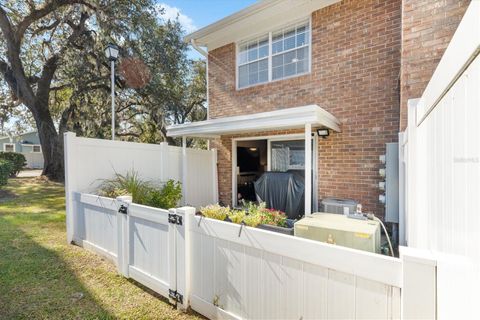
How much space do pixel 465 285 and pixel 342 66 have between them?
5.62m

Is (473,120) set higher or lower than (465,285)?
higher

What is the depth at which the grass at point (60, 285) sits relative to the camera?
9.86 ft

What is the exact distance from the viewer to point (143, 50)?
12.1m

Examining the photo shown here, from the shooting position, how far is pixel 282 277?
228 cm

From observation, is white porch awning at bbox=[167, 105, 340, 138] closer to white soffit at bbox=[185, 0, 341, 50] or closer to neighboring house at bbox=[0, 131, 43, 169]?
white soffit at bbox=[185, 0, 341, 50]

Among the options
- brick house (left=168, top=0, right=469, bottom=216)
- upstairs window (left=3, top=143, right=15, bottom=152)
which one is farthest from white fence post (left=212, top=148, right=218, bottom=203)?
upstairs window (left=3, top=143, right=15, bottom=152)

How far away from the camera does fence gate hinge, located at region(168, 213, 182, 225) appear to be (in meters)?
3.09

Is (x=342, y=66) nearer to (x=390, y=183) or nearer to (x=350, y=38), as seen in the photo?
(x=350, y=38)

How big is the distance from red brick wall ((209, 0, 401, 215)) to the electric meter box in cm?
252

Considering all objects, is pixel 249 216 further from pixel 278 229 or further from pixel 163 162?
pixel 163 162

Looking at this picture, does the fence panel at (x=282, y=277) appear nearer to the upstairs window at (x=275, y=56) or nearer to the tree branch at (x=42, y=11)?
the upstairs window at (x=275, y=56)

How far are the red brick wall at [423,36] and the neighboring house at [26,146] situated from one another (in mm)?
34758

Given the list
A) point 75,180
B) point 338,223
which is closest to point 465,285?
point 338,223

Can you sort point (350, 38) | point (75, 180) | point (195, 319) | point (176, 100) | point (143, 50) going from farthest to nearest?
point (176, 100) < point (143, 50) < point (350, 38) < point (75, 180) < point (195, 319)
